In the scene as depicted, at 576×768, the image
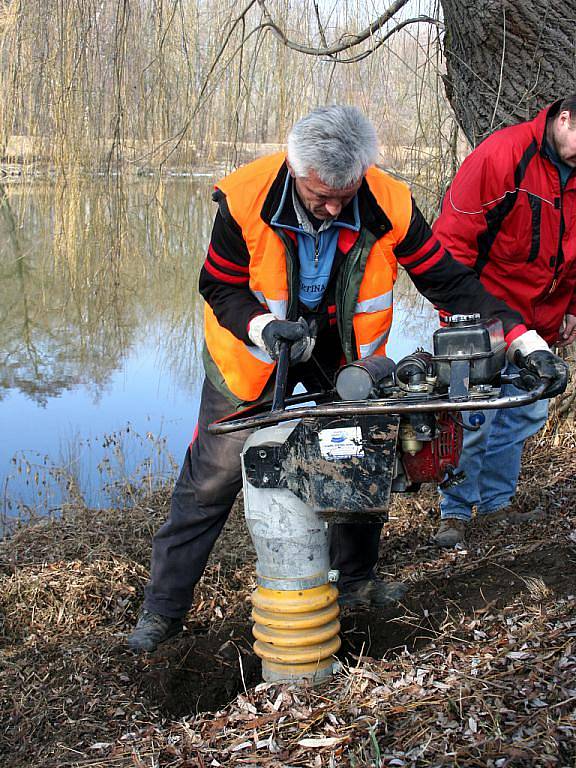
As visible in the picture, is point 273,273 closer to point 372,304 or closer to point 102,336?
point 372,304

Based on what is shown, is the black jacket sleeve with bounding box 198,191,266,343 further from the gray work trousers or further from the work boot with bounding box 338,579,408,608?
the work boot with bounding box 338,579,408,608

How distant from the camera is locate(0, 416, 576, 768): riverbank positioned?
2412 millimetres

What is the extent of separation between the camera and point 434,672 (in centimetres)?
271

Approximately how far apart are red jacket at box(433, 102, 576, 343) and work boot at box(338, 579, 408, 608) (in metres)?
1.40

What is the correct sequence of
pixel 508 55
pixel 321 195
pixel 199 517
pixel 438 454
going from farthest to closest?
pixel 508 55
pixel 199 517
pixel 321 195
pixel 438 454

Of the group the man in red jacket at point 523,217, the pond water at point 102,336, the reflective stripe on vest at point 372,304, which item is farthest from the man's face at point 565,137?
the pond water at point 102,336

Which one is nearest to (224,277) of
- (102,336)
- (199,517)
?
(199,517)

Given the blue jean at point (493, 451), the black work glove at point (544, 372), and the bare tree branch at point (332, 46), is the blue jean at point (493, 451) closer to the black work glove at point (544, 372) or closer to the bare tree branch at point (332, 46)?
the black work glove at point (544, 372)

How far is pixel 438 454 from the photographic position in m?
2.61

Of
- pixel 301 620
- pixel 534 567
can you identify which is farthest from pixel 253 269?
pixel 534 567

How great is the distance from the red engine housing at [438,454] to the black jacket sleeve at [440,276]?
26.4 inches

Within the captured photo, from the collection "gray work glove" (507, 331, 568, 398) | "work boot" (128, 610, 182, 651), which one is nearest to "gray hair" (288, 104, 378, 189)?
"gray work glove" (507, 331, 568, 398)

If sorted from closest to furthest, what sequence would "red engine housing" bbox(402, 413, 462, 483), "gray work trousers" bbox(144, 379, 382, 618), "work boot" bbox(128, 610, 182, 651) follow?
"red engine housing" bbox(402, 413, 462, 483), "gray work trousers" bbox(144, 379, 382, 618), "work boot" bbox(128, 610, 182, 651)

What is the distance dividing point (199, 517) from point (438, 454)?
3.63 feet
